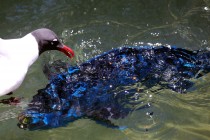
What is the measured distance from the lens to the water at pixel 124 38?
2463 millimetres

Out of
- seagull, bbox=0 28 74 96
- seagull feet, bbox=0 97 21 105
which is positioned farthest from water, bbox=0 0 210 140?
seagull, bbox=0 28 74 96

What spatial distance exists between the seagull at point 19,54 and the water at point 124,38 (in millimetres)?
214

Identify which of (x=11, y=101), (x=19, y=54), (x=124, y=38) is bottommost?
(x=11, y=101)

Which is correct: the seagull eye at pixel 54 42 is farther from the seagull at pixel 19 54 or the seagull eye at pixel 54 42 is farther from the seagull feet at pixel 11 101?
the seagull feet at pixel 11 101

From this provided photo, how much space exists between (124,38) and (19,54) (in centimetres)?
119

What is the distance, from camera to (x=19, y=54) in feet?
7.75

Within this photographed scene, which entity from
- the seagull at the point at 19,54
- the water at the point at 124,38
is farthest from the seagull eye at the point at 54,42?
the water at the point at 124,38

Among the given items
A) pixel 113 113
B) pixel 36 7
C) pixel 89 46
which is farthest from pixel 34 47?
pixel 36 7

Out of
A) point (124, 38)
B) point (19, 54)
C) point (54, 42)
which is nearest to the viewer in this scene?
point (19, 54)

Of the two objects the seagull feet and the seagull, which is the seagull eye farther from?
the seagull feet

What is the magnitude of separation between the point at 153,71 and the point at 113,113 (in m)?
0.39

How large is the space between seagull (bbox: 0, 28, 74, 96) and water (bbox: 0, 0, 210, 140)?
0.21 meters

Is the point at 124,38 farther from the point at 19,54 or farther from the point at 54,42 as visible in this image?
the point at 19,54

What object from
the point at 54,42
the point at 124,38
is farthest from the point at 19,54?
the point at 124,38
